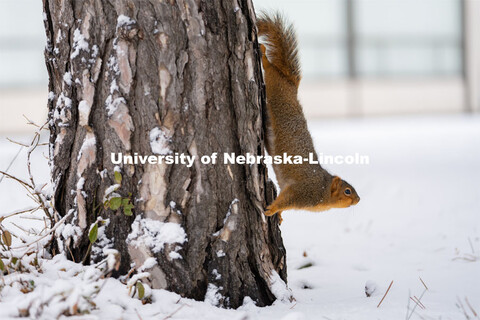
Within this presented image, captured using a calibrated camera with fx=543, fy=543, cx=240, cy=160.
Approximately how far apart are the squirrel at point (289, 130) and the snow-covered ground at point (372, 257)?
0.64ft

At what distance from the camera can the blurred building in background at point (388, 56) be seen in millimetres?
11102

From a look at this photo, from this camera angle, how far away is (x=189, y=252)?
5.64 feet

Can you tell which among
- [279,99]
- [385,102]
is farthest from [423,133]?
[279,99]

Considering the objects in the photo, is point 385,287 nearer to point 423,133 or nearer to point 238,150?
point 238,150

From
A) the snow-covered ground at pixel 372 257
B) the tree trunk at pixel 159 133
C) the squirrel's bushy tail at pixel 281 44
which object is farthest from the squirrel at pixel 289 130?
the tree trunk at pixel 159 133

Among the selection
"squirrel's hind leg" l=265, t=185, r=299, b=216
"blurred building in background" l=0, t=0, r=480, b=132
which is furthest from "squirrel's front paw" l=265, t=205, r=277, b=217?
"blurred building in background" l=0, t=0, r=480, b=132

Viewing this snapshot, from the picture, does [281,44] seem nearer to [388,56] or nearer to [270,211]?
[270,211]

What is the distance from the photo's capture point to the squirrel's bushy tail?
96.6 inches

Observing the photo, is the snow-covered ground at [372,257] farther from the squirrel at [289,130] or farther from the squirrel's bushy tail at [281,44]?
the squirrel's bushy tail at [281,44]

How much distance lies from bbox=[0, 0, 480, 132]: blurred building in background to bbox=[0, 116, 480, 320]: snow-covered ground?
5.07m

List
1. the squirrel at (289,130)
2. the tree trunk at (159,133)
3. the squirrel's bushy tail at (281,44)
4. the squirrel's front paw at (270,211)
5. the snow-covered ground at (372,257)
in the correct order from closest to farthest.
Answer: the snow-covered ground at (372,257) < the tree trunk at (159,133) < the squirrel's front paw at (270,211) < the squirrel at (289,130) < the squirrel's bushy tail at (281,44)

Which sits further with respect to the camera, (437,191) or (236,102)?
(437,191)

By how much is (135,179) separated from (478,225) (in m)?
2.40

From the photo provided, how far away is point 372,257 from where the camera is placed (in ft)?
8.87
